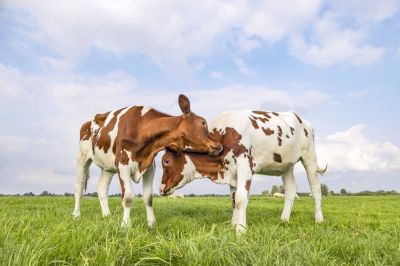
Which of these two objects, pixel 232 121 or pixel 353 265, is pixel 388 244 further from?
pixel 232 121

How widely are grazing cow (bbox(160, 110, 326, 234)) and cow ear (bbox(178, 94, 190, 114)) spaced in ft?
2.83

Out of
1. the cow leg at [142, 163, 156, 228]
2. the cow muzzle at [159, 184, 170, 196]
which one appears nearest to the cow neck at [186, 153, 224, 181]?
the cow muzzle at [159, 184, 170, 196]

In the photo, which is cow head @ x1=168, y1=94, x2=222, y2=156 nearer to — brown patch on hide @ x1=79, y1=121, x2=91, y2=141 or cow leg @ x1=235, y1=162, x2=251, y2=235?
cow leg @ x1=235, y1=162, x2=251, y2=235

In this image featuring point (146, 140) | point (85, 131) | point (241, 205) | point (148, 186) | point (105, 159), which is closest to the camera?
point (241, 205)

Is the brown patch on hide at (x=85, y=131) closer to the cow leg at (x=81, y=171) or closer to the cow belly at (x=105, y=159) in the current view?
the cow leg at (x=81, y=171)

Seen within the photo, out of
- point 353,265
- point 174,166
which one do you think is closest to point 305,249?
point 353,265

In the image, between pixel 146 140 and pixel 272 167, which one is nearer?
pixel 146 140

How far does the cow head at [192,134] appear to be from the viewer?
30.3 ft

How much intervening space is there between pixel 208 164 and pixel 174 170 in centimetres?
76

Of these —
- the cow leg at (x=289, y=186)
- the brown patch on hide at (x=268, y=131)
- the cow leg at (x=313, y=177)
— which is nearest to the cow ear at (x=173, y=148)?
the brown patch on hide at (x=268, y=131)

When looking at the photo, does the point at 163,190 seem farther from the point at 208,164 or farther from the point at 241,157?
the point at 241,157

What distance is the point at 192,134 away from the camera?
927 centimetres

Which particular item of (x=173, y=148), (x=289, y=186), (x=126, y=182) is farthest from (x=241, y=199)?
(x=289, y=186)

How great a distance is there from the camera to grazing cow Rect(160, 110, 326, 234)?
9327mm
